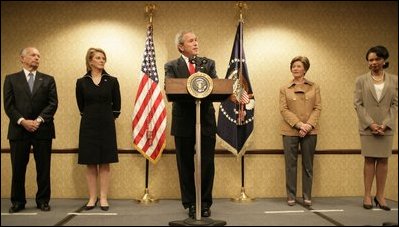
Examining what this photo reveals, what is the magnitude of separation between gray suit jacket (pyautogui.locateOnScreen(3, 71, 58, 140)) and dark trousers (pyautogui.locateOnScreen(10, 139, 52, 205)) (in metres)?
0.07

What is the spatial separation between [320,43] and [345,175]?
1.74 meters

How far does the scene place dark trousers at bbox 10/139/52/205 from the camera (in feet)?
13.5

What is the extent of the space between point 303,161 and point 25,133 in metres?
2.95

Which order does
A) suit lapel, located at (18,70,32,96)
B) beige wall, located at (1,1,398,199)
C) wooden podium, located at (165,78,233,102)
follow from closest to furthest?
wooden podium, located at (165,78,233,102) < suit lapel, located at (18,70,32,96) < beige wall, located at (1,1,398,199)

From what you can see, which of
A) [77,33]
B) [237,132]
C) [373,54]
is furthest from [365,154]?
[77,33]

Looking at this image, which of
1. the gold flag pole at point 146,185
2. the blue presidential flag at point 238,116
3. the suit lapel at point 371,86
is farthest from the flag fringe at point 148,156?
the suit lapel at point 371,86

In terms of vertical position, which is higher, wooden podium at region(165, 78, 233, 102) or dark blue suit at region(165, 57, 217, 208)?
wooden podium at region(165, 78, 233, 102)

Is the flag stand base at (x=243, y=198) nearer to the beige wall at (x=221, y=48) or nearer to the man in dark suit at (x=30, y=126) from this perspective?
the beige wall at (x=221, y=48)

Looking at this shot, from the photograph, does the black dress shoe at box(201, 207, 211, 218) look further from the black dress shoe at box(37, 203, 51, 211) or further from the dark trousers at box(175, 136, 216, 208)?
the black dress shoe at box(37, 203, 51, 211)

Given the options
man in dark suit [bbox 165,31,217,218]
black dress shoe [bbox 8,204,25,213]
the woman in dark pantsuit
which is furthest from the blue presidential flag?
black dress shoe [bbox 8,204,25,213]

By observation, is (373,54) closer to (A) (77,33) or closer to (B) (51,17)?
(A) (77,33)

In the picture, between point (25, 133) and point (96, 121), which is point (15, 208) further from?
point (96, 121)

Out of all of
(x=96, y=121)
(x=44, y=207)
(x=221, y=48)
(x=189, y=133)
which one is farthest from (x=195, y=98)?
(x=221, y=48)

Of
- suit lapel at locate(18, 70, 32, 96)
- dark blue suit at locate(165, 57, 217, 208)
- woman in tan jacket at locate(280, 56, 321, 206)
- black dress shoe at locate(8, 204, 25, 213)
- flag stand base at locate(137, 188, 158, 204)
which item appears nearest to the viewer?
dark blue suit at locate(165, 57, 217, 208)
